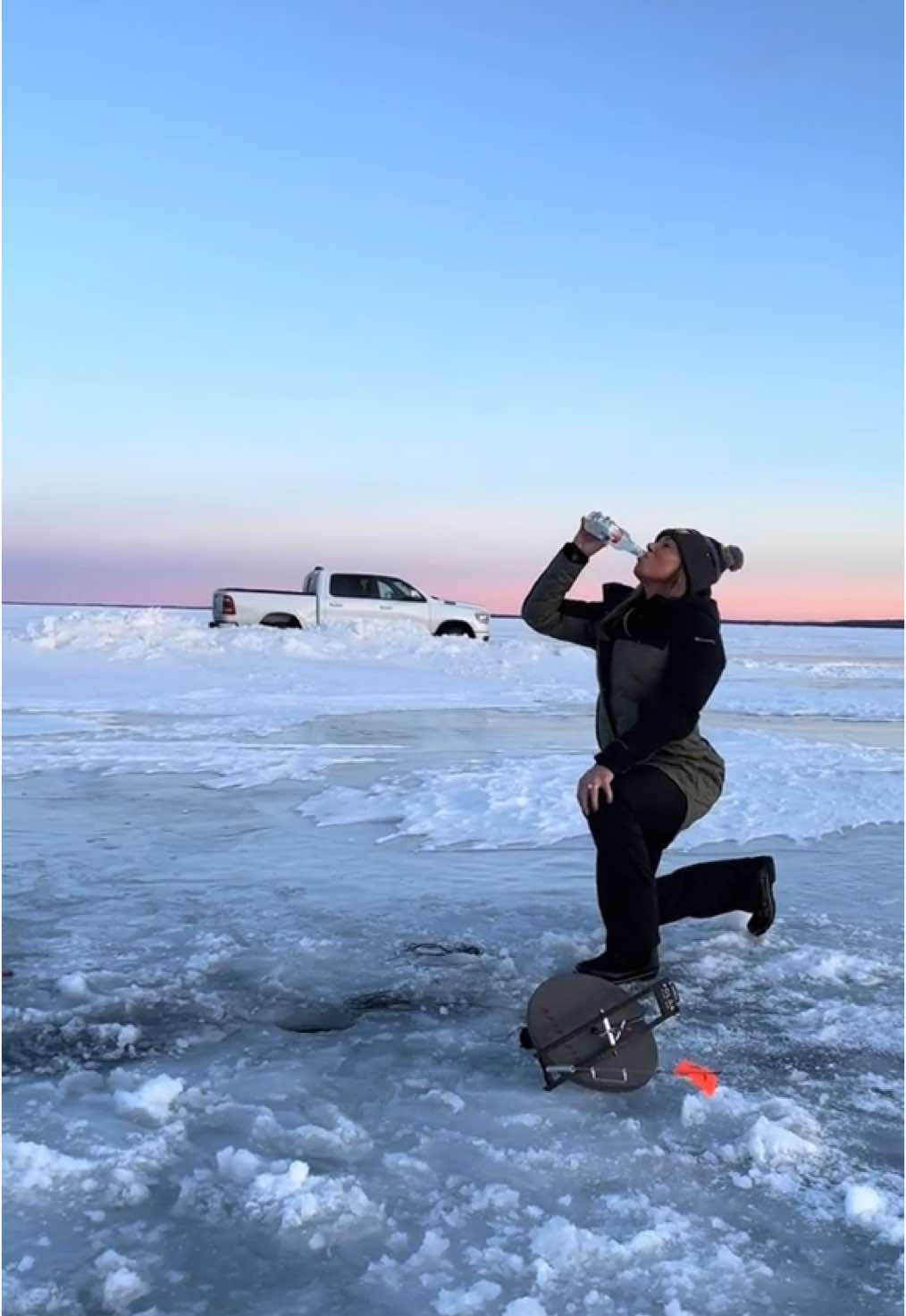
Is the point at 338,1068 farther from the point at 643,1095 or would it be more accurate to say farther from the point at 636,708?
the point at 636,708

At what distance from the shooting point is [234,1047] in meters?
3.32

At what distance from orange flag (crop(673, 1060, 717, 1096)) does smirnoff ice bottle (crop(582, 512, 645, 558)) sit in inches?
65.1

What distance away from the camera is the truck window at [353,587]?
24.8 m

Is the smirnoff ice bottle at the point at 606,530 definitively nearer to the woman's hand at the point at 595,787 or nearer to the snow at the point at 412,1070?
the woman's hand at the point at 595,787

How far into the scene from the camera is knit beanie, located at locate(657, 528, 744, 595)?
144 inches

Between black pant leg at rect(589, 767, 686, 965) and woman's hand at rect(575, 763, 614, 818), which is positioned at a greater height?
woman's hand at rect(575, 763, 614, 818)

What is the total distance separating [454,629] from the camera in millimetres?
25406

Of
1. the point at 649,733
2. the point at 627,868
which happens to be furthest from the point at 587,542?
the point at 627,868

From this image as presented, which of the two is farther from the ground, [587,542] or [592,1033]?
[587,542]

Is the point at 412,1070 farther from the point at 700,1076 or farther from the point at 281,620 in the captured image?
the point at 281,620

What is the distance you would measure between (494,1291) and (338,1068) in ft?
3.59

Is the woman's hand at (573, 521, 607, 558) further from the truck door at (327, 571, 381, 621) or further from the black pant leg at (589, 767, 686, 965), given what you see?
the truck door at (327, 571, 381, 621)

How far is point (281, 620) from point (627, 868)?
836 inches

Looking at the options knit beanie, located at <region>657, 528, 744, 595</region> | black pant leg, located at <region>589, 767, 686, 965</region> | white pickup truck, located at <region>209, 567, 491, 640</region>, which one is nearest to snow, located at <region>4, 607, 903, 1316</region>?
black pant leg, located at <region>589, 767, 686, 965</region>
